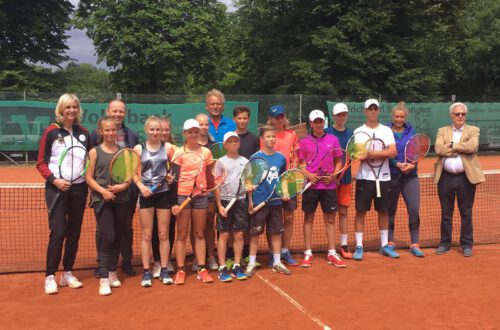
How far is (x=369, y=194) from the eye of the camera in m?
5.25

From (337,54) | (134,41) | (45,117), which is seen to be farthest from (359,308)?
(134,41)

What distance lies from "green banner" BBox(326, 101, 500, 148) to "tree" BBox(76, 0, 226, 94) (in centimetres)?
1230

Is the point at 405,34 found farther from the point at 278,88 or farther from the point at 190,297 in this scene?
the point at 190,297

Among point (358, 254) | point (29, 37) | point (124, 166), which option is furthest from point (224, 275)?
point (29, 37)

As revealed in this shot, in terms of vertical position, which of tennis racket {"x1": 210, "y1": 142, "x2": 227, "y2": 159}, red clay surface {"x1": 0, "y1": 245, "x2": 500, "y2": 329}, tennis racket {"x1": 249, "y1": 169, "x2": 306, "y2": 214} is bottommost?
red clay surface {"x1": 0, "y1": 245, "x2": 500, "y2": 329}

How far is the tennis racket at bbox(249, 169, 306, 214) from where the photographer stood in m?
4.68

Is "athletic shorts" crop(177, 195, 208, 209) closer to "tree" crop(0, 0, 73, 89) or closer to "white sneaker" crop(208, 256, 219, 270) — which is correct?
"white sneaker" crop(208, 256, 219, 270)

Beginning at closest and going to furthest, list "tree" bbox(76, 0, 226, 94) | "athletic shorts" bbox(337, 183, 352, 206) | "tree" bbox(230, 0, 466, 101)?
1. "athletic shorts" bbox(337, 183, 352, 206)
2. "tree" bbox(230, 0, 466, 101)
3. "tree" bbox(76, 0, 226, 94)

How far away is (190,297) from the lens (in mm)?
4121

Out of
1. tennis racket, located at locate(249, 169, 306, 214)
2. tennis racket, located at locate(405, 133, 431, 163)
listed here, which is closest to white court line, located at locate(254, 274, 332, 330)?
→ tennis racket, located at locate(249, 169, 306, 214)

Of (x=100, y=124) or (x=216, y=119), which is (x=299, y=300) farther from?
(x=100, y=124)

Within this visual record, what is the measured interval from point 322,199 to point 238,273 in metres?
1.24

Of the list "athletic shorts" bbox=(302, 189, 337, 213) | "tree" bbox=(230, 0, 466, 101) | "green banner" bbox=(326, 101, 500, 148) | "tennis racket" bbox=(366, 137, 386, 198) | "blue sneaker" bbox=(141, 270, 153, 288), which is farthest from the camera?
"tree" bbox=(230, 0, 466, 101)

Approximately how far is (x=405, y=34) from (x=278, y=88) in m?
6.45
